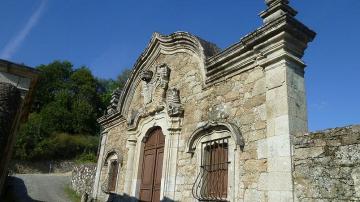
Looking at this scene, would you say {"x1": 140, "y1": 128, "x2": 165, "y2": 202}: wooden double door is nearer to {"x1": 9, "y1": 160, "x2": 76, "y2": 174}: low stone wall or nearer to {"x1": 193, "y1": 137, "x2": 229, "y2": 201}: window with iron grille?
{"x1": 193, "y1": 137, "x2": 229, "y2": 201}: window with iron grille

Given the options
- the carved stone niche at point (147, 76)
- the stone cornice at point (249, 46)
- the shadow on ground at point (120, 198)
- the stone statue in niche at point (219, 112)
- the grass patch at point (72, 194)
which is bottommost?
the grass patch at point (72, 194)

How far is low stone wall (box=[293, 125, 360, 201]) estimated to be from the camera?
12.1 ft

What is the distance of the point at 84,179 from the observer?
575 inches

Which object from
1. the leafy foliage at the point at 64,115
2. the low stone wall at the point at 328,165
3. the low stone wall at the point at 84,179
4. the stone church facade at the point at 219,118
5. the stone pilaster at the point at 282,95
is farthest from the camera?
the leafy foliage at the point at 64,115

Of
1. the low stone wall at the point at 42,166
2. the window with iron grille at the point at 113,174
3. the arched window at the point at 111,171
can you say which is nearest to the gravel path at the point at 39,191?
the arched window at the point at 111,171

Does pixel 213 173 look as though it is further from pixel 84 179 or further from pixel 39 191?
pixel 39 191

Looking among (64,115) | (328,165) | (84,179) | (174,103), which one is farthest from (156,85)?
(64,115)

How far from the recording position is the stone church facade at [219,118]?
4824 millimetres

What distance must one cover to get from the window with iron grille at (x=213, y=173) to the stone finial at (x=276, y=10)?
2291 millimetres

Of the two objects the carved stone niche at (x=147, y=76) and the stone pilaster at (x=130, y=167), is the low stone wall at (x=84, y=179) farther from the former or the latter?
the carved stone niche at (x=147, y=76)

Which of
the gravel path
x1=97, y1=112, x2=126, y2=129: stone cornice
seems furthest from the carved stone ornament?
the gravel path

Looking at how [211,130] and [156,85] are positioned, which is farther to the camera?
[156,85]

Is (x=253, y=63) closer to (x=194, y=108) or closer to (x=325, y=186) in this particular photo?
(x=194, y=108)

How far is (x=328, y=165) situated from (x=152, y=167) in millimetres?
4845
